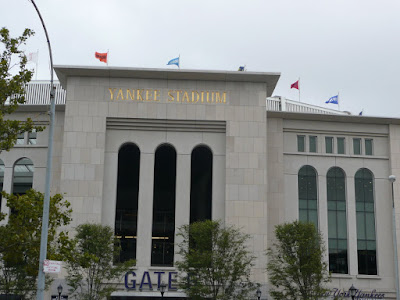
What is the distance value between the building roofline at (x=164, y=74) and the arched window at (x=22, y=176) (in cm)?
689

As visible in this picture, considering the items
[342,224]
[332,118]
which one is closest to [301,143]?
[332,118]

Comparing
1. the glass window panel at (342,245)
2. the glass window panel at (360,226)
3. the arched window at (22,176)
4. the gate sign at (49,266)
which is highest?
the arched window at (22,176)

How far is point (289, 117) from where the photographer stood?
46.2 metres

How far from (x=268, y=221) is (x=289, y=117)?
26.7ft

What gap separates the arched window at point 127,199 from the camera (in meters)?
41.9

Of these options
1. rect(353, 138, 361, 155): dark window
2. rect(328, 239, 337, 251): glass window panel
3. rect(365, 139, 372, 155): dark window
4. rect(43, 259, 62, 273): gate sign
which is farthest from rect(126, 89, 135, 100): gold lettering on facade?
rect(43, 259, 62, 273): gate sign

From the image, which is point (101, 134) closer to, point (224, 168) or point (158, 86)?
point (158, 86)

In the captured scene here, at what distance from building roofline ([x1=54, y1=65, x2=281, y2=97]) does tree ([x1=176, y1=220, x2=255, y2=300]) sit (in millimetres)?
11320

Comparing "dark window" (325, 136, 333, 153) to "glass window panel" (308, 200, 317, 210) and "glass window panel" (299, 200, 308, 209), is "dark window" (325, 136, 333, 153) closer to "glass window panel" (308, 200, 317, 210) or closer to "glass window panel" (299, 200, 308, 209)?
"glass window panel" (308, 200, 317, 210)

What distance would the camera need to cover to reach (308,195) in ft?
149

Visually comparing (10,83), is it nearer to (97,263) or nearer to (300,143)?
(97,263)

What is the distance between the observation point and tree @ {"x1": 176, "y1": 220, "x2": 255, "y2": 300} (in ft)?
117

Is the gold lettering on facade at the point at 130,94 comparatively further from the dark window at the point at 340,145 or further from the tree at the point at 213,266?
the dark window at the point at 340,145

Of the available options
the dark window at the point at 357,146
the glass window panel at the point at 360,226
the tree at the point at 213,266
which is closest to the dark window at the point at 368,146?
the dark window at the point at 357,146
